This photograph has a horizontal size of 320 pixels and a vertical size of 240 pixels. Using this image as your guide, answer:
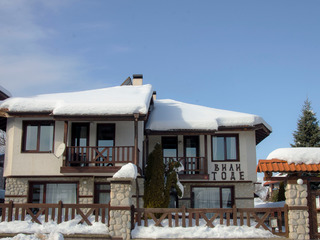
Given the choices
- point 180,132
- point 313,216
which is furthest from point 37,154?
point 313,216

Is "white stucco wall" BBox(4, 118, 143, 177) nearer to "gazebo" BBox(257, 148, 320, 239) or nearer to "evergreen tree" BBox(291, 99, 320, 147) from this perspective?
"gazebo" BBox(257, 148, 320, 239)

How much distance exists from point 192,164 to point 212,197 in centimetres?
188

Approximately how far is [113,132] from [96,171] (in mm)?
2097

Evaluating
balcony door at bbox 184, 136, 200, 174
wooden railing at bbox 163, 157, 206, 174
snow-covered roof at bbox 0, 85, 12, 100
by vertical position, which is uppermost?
snow-covered roof at bbox 0, 85, 12, 100

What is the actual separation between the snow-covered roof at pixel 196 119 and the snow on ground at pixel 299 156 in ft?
14.4

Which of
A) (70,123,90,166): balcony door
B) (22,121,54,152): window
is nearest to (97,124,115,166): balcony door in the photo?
(70,123,90,166): balcony door

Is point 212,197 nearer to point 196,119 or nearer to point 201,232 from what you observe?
point 196,119

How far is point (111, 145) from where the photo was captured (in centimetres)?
1834

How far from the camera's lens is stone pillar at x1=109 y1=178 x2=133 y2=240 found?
1423cm

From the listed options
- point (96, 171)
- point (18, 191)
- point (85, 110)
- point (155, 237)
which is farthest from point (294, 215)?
point (18, 191)

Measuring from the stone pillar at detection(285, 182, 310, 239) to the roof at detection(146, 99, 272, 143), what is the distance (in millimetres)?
5137

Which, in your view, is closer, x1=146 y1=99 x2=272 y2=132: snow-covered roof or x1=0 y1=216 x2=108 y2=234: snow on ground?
x1=0 y1=216 x2=108 y2=234: snow on ground

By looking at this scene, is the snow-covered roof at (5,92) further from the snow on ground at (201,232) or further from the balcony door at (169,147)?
the snow on ground at (201,232)

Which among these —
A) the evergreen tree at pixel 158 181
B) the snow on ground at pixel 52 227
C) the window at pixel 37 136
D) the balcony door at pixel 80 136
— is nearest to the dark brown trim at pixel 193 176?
the evergreen tree at pixel 158 181
